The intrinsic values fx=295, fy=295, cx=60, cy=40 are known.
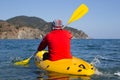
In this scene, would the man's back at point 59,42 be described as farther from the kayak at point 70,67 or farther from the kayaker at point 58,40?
the kayak at point 70,67

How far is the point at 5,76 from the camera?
35.2 ft

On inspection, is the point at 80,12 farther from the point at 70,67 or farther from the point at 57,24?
the point at 70,67

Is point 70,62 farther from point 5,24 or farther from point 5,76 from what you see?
point 5,24

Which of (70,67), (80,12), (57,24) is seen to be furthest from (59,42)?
(80,12)

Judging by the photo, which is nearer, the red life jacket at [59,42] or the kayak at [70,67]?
the kayak at [70,67]

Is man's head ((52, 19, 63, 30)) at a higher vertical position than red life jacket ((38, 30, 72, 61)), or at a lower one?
higher

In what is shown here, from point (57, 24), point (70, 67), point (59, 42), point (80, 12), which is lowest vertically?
point (70, 67)

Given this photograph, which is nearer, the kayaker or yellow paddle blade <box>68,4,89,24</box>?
the kayaker

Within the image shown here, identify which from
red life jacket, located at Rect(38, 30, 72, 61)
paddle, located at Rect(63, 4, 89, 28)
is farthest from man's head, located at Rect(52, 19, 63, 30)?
paddle, located at Rect(63, 4, 89, 28)

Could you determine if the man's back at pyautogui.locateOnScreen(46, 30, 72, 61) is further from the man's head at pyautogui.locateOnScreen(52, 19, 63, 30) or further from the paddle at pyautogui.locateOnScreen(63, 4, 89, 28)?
the paddle at pyautogui.locateOnScreen(63, 4, 89, 28)

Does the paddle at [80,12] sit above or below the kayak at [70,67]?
above

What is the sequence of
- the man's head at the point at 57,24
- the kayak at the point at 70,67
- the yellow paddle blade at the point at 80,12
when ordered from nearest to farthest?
1. the kayak at the point at 70,67
2. the man's head at the point at 57,24
3. the yellow paddle blade at the point at 80,12

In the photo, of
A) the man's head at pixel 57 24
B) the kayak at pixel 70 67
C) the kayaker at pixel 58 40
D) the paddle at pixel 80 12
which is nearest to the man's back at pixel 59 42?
the kayaker at pixel 58 40

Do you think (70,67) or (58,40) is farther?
(58,40)
